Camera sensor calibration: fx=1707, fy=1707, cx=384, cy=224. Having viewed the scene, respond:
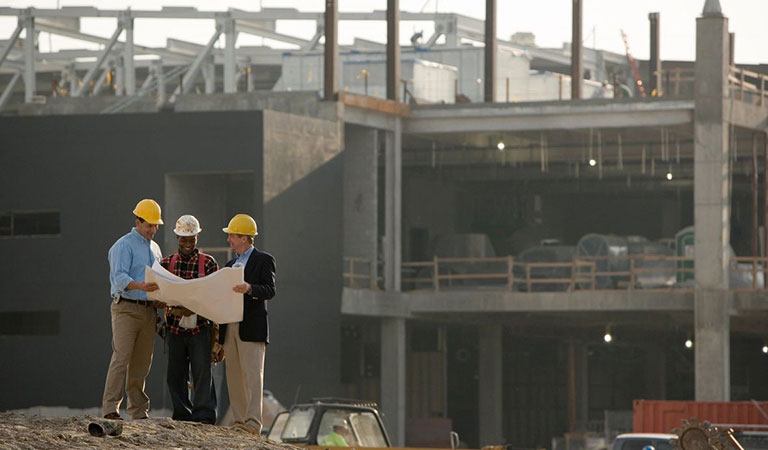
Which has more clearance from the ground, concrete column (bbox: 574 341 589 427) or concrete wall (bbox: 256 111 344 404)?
concrete wall (bbox: 256 111 344 404)

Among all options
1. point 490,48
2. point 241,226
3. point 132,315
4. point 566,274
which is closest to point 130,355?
point 132,315

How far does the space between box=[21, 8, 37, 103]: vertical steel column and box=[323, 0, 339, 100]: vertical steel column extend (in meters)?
13.0

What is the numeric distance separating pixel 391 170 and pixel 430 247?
27.0 feet

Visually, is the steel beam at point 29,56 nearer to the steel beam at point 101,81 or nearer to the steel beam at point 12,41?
the steel beam at point 12,41

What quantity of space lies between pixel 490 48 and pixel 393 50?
4.87 meters

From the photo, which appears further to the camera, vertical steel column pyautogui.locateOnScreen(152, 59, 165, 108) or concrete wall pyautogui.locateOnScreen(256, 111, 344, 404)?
vertical steel column pyautogui.locateOnScreen(152, 59, 165, 108)

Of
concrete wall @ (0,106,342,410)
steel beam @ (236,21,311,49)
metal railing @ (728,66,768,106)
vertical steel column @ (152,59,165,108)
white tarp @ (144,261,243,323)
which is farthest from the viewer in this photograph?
steel beam @ (236,21,311,49)

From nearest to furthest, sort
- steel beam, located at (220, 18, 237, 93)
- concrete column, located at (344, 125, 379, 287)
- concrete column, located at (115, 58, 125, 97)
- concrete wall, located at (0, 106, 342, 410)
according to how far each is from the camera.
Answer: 1. concrete wall, located at (0, 106, 342, 410)
2. concrete column, located at (344, 125, 379, 287)
3. steel beam, located at (220, 18, 237, 93)
4. concrete column, located at (115, 58, 125, 97)

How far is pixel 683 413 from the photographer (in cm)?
3319

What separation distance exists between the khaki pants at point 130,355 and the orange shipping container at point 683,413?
59.9 ft

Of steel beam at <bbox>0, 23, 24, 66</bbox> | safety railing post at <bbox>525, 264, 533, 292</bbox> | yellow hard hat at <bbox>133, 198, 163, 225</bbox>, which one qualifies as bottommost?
safety railing post at <bbox>525, 264, 533, 292</bbox>

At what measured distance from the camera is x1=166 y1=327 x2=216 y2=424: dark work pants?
1426 centimetres

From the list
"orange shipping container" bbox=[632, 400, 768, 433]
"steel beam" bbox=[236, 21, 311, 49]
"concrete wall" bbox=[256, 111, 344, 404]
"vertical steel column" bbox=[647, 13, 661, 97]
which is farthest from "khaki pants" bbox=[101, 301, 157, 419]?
"steel beam" bbox=[236, 21, 311, 49]

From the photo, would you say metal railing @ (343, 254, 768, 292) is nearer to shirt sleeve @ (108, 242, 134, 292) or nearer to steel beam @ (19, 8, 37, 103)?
steel beam @ (19, 8, 37, 103)
